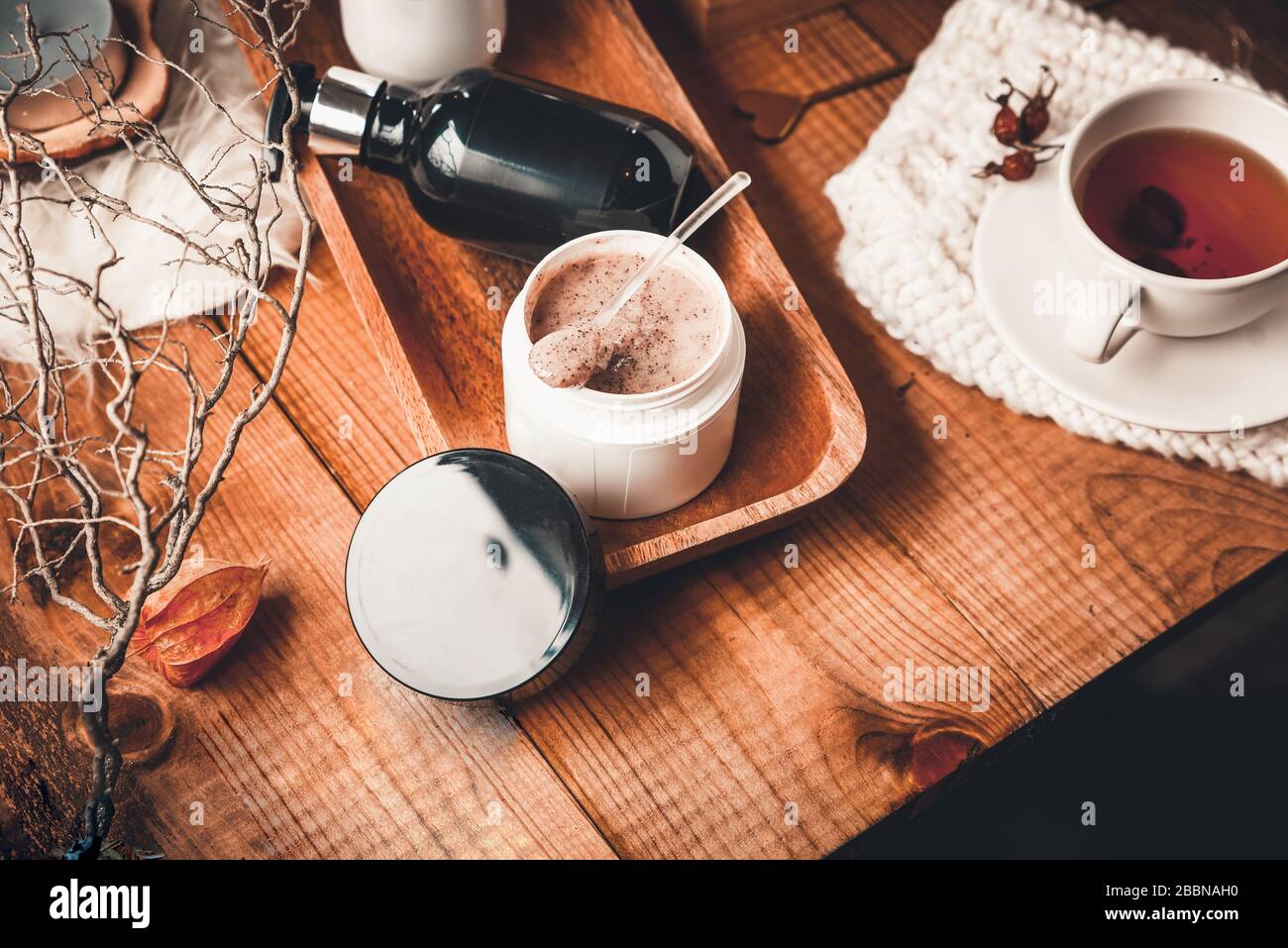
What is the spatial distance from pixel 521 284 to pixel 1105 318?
1.52 ft

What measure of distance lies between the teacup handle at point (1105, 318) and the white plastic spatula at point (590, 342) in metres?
0.26

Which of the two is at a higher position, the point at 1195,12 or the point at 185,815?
the point at 1195,12

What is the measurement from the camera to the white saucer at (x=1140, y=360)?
0.76 meters

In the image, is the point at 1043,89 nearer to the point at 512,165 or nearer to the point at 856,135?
the point at 856,135

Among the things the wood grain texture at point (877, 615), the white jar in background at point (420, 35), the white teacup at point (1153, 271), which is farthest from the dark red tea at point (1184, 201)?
the white jar in background at point (420, 35)

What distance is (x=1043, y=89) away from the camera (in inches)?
35.5

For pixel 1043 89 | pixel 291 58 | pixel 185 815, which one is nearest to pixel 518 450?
pixel 185 815

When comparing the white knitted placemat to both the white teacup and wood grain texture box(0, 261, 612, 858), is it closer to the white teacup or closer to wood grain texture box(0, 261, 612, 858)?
the white teacup

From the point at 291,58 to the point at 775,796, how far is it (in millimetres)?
770

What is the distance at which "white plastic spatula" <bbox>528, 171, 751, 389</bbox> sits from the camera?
0.67 metres

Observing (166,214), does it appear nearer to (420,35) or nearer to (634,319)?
(420,35)

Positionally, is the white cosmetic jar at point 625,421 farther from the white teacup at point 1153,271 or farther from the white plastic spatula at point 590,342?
the white teacup at point 1153,271

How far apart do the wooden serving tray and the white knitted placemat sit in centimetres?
11

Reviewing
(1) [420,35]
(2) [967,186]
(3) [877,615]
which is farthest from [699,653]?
(1) [420,35]
